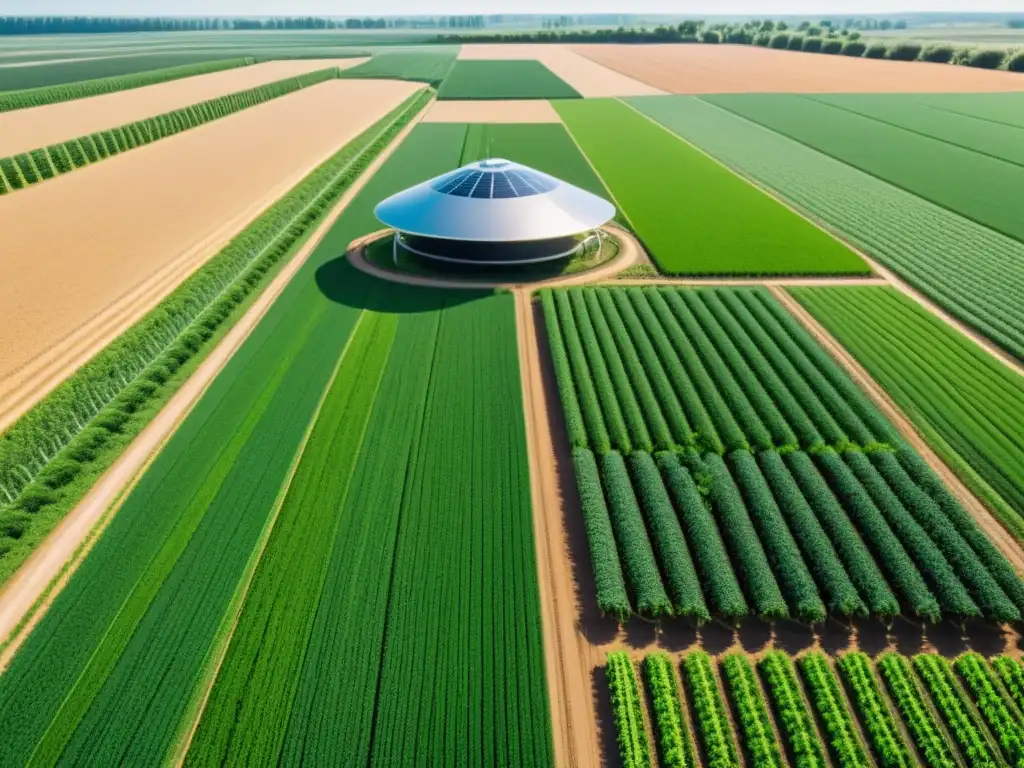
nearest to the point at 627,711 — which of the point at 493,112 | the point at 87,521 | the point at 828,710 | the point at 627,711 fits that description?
the point at 627,711

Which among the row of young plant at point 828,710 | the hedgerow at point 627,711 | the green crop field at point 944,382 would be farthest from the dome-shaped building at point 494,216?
the row of young plant at point 828,710

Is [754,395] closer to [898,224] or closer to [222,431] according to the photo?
[222,431]

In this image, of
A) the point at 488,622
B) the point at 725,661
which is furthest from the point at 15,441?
the point at 725,661

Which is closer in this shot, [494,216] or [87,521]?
[87,521]

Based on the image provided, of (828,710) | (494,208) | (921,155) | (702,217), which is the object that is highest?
(494,208)

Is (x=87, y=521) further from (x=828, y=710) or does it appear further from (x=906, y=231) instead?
(x=906, y=231)
